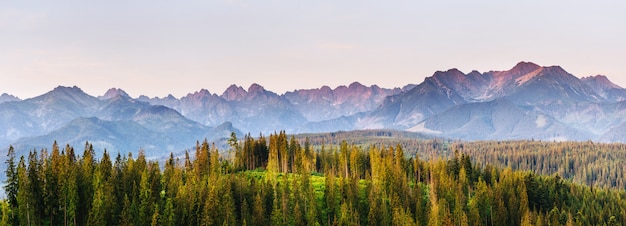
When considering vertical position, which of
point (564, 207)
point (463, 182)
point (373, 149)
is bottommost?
point (564, 207)

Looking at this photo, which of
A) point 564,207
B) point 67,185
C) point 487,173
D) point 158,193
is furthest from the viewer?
point 487,173

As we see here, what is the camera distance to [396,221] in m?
127

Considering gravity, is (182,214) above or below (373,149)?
below

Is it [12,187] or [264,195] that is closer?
[12,187]

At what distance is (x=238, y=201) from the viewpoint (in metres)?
134

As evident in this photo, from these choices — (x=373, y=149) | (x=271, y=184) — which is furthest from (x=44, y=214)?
(x=373, y=149)

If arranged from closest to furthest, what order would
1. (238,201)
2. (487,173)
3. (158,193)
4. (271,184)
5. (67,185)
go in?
(67,185) → (158,193) → (238,201) → (271,184) → (487,173)

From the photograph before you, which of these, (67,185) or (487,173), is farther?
(487,173)

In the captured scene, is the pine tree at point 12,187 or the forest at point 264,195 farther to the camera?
the forest at point 264,195

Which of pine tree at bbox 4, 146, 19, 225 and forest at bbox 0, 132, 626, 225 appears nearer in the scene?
pine tree at bbox 4, 146, 19, 225

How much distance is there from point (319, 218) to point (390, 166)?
35499 mm

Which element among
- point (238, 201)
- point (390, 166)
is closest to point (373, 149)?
point (390, 166)

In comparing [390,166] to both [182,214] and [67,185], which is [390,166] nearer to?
[182,214]

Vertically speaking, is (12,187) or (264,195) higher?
(12,187)
